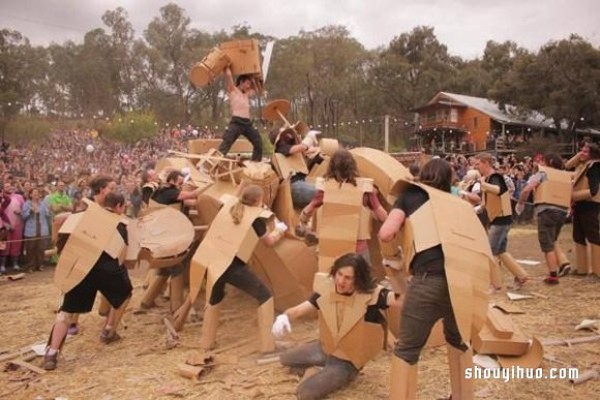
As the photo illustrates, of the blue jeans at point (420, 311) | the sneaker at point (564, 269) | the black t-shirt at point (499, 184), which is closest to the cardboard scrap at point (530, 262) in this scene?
the sneaker at point (564, 269)

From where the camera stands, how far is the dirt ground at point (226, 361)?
14.3 ft

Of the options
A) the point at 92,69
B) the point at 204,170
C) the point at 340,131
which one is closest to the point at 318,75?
the point at 340,131

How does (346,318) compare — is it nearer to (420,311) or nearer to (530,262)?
(420,311)

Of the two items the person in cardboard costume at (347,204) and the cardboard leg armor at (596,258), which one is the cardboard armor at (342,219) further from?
the cardboard leg armor at (596,258)

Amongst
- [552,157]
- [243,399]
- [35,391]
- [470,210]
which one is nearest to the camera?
[470,210]

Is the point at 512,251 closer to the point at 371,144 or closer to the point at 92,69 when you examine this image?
the point at 371,144

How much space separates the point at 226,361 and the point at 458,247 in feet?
8.71

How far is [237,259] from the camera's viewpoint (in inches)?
203

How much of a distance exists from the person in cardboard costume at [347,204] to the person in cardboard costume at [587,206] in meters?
4.29

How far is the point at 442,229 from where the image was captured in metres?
3.53

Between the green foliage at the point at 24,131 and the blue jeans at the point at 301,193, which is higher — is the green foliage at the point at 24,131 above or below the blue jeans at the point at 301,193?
above

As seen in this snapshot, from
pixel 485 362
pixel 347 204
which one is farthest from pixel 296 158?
pixel 485 362

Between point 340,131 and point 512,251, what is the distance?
95.8ft

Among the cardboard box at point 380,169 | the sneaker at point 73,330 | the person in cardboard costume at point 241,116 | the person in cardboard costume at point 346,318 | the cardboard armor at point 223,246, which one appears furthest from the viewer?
the person in cardboard costume at point 241,116
